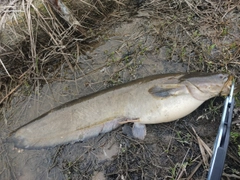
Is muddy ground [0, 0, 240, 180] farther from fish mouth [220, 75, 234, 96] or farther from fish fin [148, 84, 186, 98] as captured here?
fish fin [148, 84, 186, 98]

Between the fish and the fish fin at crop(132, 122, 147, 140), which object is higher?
the fish

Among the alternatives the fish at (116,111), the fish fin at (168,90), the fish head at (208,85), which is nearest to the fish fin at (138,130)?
the fish at (116,111)

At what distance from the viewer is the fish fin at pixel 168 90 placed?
9.60 feet

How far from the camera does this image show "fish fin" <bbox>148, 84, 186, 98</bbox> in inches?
Answer: 115

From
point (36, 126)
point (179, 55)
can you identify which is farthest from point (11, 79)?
point (179, 55)

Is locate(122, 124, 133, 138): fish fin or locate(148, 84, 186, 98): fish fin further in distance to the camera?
locate(122, 124, 133, 138): fish fin

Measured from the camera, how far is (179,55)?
3.49 m

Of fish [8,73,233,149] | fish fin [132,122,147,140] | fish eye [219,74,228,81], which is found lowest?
fish fin [132,122,147,140]

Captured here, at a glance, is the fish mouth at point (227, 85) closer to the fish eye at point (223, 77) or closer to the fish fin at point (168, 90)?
the fish eye at point (223, 77)

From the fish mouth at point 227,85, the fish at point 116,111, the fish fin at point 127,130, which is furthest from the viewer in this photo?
the fish fin at point 127,130

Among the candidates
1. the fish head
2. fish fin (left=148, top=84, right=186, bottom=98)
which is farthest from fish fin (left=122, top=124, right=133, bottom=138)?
the fish head

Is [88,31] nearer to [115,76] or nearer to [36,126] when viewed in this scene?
[115,76]

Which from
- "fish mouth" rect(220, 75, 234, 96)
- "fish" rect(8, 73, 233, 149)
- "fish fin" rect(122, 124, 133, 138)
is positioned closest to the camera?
"fish mouth" rect(220, 75, 234, 96)

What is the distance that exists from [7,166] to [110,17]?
7.47 feet
